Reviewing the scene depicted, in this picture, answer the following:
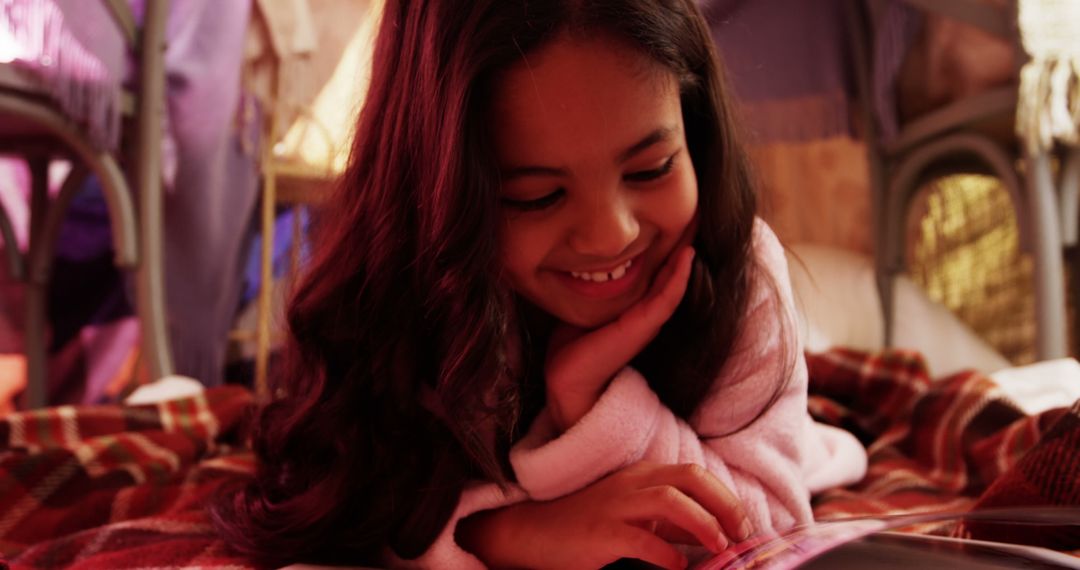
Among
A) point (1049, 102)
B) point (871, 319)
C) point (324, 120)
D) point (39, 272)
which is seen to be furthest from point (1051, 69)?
point (39, 272)

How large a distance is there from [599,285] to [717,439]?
0.45 ft

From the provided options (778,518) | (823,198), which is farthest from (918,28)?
(778,518)

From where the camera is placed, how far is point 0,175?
1.54m

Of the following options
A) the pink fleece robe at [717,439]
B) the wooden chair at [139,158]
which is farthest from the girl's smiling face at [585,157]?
the wooden chair at [139,158]

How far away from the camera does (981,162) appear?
1381mm

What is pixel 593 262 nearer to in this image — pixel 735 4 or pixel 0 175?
pixel 735 4

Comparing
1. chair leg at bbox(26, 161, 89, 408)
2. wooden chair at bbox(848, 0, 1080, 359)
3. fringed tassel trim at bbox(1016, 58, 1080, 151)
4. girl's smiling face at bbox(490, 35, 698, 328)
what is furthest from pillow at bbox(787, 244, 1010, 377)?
chair leg at bbox(26, 161, 89, 408)

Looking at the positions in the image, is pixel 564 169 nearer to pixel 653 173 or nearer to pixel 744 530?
pixel 653 173

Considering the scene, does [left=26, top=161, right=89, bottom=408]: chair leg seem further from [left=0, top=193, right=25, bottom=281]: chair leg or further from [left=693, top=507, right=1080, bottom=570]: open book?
[left=693, top=507, right=1080, bottom=570]: open book

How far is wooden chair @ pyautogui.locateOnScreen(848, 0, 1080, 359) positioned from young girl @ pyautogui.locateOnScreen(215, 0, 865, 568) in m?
0.74

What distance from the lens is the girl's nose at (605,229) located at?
492mm

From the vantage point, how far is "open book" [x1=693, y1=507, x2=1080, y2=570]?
0.86 ft

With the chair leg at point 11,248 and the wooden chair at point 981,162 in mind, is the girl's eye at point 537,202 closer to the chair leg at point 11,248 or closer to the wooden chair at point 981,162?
the wooden chair at point 981,162

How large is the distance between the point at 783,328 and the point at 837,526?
0.98 feet
